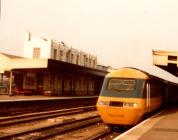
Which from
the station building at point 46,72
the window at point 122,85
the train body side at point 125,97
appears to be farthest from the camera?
the station building at point 46,72

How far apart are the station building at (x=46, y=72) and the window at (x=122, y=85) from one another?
24106 mm

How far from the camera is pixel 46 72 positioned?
152ft

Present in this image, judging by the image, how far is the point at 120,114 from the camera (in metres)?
15.4

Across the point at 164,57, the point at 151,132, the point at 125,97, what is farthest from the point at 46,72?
the point at 151,132

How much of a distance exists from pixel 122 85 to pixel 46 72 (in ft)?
100

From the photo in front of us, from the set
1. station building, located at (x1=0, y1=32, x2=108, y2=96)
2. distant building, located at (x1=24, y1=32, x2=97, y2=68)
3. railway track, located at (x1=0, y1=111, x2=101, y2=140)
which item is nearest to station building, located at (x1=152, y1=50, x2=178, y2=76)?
railway track, located at (x1=0, y1=111, x2=101, y2=140)

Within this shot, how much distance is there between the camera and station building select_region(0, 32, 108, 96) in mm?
42406

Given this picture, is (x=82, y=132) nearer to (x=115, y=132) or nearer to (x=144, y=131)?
(x=115, y=132)

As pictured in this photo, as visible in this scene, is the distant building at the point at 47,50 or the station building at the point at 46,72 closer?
the station building at the point at 46,72

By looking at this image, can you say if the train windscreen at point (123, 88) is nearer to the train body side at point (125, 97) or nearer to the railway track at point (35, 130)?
the train body side at point (125, 97)

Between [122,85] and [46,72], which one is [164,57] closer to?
[122,85]

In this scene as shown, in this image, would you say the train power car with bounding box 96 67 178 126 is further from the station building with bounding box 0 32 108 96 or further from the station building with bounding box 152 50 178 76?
the station building with bounding box 0 32 108 96

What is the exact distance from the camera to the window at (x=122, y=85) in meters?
16.2

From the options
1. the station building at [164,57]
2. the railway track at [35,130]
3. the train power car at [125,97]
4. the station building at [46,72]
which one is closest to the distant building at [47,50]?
the station building at [46,72]
